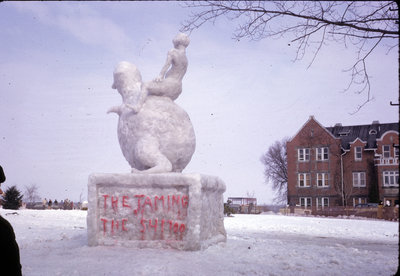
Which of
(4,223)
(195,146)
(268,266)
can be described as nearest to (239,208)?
(195,146)

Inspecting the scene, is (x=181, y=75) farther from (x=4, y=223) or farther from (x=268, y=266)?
(x=4, y=223)

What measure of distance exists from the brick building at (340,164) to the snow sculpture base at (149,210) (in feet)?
91.5

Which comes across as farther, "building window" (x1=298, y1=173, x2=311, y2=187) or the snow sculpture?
"building window" (x1=298, y1=173, x2=311, y2=187)

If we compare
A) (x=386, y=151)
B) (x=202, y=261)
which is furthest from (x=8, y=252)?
(x=386, y=151)

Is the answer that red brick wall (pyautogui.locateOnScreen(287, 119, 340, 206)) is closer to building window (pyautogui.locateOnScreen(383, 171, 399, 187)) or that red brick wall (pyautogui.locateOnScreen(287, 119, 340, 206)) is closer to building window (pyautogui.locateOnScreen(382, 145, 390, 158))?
building window (pyautogui.locateOnScreen(382, 145, 390, 158))

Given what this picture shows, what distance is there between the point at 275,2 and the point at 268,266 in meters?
3.02

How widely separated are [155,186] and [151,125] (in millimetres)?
1096

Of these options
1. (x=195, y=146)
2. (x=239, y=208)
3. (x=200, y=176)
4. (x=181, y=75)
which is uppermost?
(x=181, y=75)

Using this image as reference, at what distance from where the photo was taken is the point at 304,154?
34.7m

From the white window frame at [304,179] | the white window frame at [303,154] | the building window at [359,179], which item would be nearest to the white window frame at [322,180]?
the white window frame at [304,179]

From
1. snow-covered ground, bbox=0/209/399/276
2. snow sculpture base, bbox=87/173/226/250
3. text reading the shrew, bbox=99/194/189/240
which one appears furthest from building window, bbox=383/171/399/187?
text reading the shrew, bbox=99/194/189/240

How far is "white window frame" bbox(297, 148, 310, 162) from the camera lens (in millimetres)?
34594

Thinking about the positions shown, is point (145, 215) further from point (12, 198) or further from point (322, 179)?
point (322, 179)

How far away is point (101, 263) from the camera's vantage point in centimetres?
472
